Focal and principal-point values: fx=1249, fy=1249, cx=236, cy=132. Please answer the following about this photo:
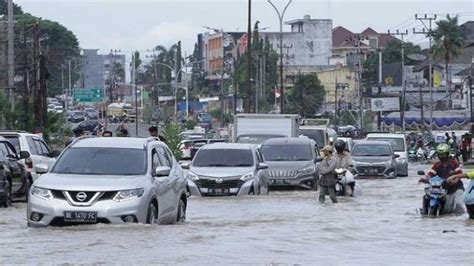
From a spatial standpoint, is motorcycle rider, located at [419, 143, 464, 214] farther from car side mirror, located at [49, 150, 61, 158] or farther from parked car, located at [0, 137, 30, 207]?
car side mirror, located at [49, 150, 61, 158]

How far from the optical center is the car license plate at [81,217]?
17.7 meters

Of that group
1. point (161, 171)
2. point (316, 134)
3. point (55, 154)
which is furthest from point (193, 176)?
point (316, 134)

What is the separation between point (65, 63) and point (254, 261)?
132045mm

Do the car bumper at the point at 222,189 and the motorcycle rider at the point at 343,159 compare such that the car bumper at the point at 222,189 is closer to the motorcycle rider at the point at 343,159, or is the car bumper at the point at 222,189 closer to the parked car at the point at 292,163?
the motorcycle rider at the point at 343,159

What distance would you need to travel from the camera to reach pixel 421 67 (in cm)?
12550

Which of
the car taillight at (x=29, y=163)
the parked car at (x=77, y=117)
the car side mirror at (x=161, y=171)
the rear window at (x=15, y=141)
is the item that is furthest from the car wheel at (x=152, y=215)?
the parked car at (x=77, y=117)

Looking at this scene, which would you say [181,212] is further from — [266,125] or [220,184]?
[266,125]

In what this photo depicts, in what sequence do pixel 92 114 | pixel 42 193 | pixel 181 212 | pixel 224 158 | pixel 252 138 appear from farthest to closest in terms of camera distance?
pixel 92 114 < pixel 252 138 < pixel 224 158 < pixel 181 212 < pixel 42 193

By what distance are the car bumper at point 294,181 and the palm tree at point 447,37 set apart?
72357 millimetres

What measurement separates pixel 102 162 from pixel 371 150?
28.0 m

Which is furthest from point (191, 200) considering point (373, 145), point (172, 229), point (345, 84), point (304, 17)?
point (304, 17)

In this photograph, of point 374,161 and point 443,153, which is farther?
point 374,161

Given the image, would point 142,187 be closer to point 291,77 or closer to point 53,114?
point 53,114

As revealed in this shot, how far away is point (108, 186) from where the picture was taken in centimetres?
1791
